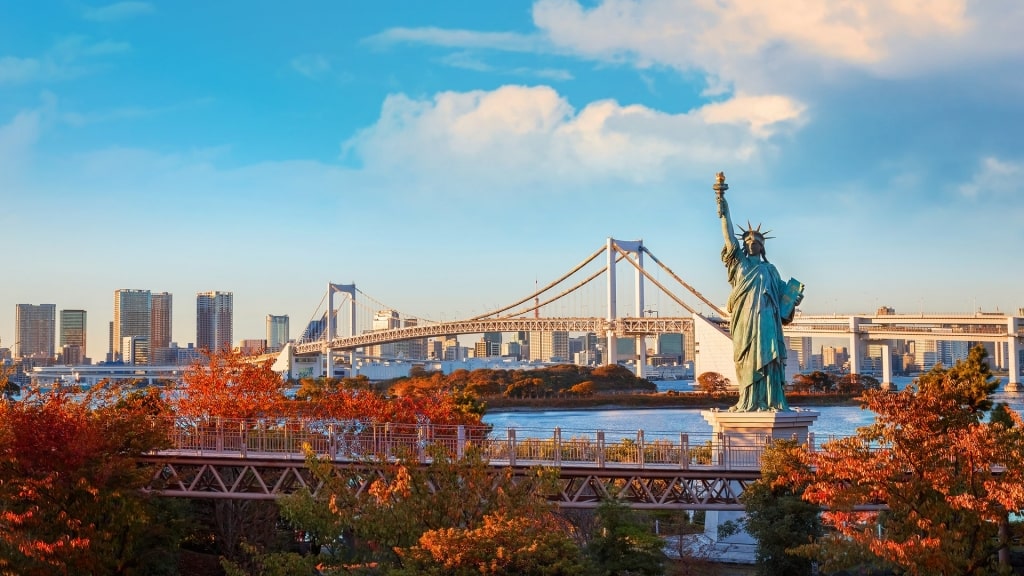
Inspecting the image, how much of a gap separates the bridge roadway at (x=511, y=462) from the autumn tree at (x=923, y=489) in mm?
3693

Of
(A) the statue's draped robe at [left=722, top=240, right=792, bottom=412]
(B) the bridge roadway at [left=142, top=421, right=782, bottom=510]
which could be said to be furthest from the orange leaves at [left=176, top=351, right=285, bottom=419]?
(A) the statue's draped robe at [left=722, top=240, right=792, bottom=412]

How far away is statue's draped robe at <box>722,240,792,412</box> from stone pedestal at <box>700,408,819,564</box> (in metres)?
0.50

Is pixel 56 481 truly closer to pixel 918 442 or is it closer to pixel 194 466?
pixel 194 466

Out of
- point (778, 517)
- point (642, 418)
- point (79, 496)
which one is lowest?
point (642, 418)

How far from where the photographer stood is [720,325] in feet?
285

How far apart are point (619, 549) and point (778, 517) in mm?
3408

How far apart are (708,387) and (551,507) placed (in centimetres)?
7268

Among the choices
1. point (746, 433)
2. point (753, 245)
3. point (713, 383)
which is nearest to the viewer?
point (746, 433)

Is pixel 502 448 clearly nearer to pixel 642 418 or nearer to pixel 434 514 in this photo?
pixel 434 514

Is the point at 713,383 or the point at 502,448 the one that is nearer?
the point at 502,448

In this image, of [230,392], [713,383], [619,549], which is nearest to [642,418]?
[713,383]

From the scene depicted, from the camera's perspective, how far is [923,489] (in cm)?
1533

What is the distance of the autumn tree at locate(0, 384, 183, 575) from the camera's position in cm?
1697

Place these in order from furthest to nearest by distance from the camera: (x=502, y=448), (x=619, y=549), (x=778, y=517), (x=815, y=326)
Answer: (x=815, y=326) < (x=502, y=448) < (x=778, y=517) < (x=619, y=549)
